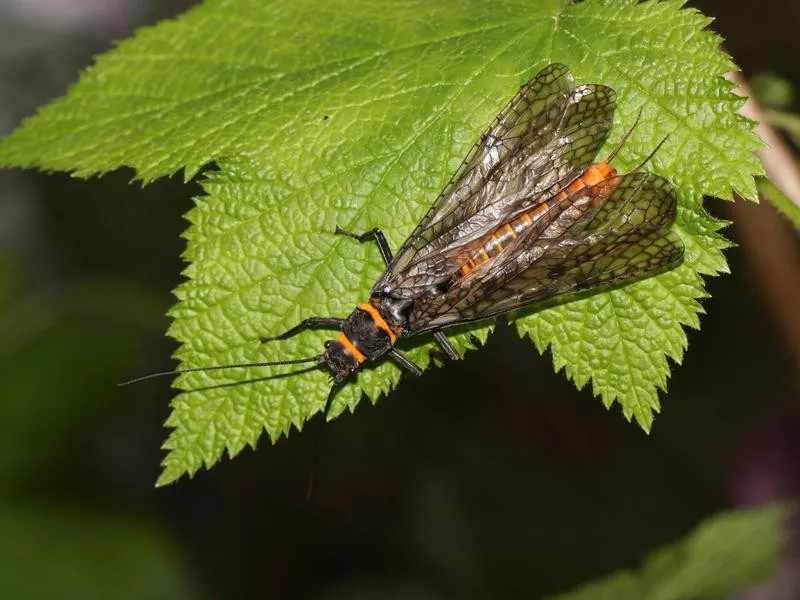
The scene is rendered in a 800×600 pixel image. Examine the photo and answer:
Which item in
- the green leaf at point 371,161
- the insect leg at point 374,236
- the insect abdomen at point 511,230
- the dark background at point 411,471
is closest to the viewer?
the green leaf at point 371,161

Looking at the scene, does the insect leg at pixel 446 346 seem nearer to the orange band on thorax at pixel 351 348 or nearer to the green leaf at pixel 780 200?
the orange band on thorax at pixel 351 348

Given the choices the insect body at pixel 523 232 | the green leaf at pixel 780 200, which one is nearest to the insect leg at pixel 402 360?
the insect body at pixel 523 232

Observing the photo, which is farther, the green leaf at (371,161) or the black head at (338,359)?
the black head at (338,359)

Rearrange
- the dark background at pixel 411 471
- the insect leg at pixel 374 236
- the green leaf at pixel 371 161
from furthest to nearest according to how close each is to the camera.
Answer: the dark background at pixel 411 471 < the insect leg at pixel 374 236 < the green leaf at pixel 371 161

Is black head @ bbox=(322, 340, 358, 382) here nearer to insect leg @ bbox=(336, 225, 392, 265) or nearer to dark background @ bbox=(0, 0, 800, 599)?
insect leg @ bbox=(336, 225, 392, 265)

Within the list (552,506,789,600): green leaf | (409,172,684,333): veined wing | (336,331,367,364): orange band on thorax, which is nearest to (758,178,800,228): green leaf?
(409,172,684,333): veined wing

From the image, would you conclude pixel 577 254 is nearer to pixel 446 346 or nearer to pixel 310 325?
pixel 446 346

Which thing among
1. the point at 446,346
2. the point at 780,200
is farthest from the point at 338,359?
the point at 780,200

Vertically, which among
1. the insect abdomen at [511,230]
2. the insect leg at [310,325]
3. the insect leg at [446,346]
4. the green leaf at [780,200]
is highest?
the insect leg at [310,325]
